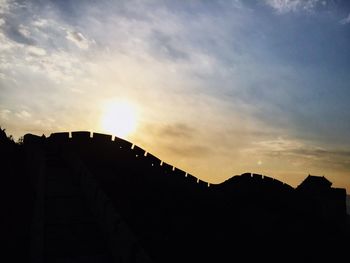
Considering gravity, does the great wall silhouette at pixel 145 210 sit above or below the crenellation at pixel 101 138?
below

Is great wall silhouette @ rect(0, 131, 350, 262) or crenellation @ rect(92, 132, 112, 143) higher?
crenellation @ rect(92, 132, 112, 143)

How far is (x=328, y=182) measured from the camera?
26.1 meters

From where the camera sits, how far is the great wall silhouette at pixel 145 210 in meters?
7.69

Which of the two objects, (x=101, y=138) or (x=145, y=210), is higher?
(x=101, y=138)

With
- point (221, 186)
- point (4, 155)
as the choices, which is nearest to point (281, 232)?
point (221, 186)

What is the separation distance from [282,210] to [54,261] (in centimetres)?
1807

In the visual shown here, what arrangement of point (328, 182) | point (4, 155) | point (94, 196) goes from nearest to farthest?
point (94, 196), point (4, 155), point (328, 182)

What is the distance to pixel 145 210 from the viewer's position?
12398 mm

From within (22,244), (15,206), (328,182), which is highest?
(328,182)

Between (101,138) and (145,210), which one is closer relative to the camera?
(145,210)

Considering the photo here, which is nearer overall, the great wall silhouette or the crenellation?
the great wall silhouette

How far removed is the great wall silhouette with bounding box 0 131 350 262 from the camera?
769 cm

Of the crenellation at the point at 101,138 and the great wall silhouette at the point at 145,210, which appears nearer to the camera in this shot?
the great wall silhouette at the point at 145,210

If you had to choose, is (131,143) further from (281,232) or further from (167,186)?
(281,232)
